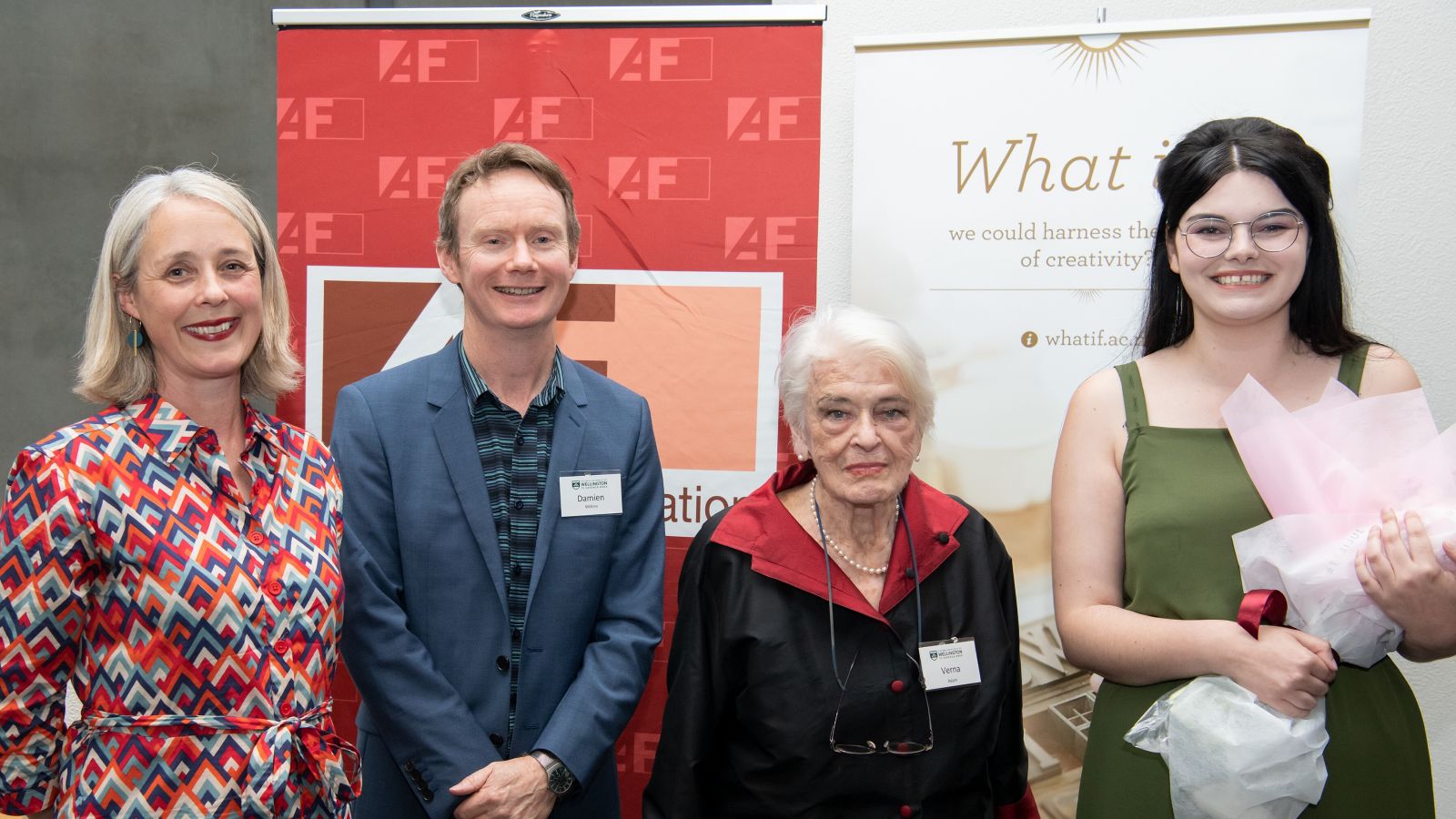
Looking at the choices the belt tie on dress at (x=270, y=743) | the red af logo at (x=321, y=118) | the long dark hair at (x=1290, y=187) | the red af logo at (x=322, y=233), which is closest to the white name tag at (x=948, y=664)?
the long dark hair at (x=1290, y=187)

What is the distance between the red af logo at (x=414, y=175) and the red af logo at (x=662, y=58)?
21.5 inches

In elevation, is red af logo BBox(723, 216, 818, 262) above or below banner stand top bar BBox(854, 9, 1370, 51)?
below

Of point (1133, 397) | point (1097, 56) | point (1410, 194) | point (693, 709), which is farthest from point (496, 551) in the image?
A: point (1410, 194)

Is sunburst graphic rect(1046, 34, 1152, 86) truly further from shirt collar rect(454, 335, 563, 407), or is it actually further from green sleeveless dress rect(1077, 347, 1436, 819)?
shirt collar rect(454, 335, 563, 407)

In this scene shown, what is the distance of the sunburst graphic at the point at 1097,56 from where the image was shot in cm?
254

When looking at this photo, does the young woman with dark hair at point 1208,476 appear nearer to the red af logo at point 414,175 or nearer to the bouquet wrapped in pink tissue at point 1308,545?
the bouquet wrapped in pink tissue at point 1308,545

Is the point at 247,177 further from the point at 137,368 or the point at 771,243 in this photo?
the point at 137,368

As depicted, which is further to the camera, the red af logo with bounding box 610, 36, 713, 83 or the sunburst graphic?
the red af logo with bounding box 610, 36, 713, 83

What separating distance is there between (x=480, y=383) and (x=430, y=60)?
1.30 metres

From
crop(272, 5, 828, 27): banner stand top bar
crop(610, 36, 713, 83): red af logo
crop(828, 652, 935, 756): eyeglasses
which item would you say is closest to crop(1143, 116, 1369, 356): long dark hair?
crop(828, 652, 935, 756): eyeglasses

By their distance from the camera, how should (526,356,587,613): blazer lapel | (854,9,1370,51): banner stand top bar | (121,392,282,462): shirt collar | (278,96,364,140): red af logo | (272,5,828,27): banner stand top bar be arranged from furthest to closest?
1. (278,96,364,140): red af logo
2. (272,5,828,27): banner stand top bar
3. (854,9,1370,51): banner stand top bar
4. (526,356,587,613): blazer lapel
5. (121,392,282,462): shirt collar

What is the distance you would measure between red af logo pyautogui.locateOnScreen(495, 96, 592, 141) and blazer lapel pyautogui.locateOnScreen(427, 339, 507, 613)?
3.59 ft

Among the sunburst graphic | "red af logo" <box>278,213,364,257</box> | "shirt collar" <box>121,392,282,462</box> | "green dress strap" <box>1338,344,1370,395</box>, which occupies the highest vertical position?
the sunburst graphic

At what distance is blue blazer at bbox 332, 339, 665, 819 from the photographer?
1.79 m
